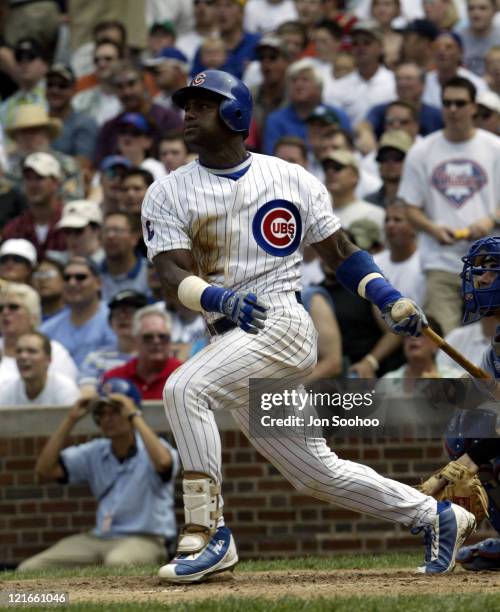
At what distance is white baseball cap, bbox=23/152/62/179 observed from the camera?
1273 centimetres

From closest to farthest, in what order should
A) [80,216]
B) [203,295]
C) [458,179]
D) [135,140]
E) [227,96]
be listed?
[203,295] < [227,96] < [458,179] < [80,216] < [135,140]

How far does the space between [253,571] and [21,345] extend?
3.58 metres

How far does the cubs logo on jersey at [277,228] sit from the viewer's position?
6418 mm

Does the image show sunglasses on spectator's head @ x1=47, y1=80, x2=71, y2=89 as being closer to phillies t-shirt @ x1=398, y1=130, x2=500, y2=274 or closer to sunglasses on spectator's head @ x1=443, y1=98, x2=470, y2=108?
phillies t-shirt @ x1=398, y1=130, x2=500, y2=274

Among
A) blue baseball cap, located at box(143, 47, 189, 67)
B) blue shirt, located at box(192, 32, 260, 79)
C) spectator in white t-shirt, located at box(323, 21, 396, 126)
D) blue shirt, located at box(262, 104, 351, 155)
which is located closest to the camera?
blue shirt, located at box(262, 104, 351, 155)

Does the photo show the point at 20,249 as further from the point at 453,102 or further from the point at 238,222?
the point at 238,222

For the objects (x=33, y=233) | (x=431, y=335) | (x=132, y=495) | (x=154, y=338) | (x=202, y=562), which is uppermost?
(x=33, y=233)

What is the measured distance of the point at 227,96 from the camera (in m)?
6.52

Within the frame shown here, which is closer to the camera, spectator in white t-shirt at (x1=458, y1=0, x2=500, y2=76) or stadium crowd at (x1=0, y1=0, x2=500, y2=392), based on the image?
stadium crowd at (x1=0, y1=0, x2=500, y2=392)

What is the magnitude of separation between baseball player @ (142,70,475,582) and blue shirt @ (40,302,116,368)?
4630 millimetres

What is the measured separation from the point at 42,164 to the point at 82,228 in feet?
2.68

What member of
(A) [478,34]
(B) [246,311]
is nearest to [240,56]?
(A) [478,34]

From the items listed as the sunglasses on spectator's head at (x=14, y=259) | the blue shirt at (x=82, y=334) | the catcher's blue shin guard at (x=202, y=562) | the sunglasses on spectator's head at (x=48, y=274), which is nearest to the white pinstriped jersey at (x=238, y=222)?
the catcher's blue shin guard at (x=202, y=562)

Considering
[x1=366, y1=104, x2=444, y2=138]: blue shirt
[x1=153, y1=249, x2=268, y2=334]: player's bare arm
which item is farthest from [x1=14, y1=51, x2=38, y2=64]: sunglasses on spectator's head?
[x1=153, y1=249, x2=268, y2=334]: player's bare arm
